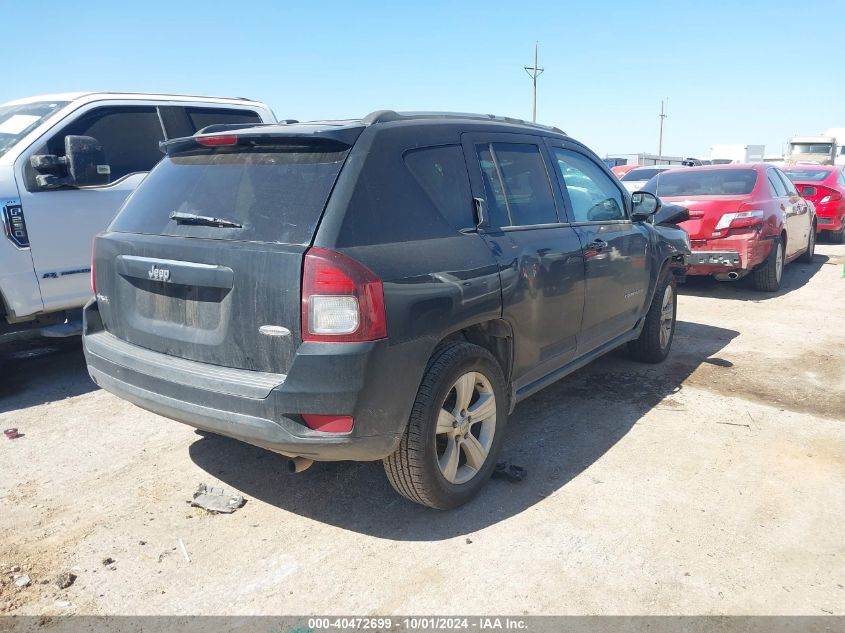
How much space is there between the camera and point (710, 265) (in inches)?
316

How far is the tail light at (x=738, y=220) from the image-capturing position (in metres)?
7.96

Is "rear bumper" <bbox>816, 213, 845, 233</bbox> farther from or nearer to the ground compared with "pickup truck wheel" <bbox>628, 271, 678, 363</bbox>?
nearer to the ground

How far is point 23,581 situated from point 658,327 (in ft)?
15.1

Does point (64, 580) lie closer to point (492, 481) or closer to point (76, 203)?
point (492, 481)

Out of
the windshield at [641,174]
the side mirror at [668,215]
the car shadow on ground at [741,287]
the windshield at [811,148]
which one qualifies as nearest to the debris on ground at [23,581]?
the side mirror at [668,215]

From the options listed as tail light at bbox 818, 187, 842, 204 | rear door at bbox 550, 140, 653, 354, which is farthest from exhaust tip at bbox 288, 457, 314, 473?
tail light at bbox 818, 187, 842, 204

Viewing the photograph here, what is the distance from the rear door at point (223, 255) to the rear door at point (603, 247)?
191 centimetres

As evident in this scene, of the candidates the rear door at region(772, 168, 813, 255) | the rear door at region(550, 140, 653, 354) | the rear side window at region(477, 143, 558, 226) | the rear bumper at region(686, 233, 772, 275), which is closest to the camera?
the rear side window at region(477, 143, 558, 226)

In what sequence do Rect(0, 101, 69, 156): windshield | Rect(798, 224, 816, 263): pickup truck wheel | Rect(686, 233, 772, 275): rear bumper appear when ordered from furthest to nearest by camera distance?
→ Rect(798, 224, 816, 263): pickup truck wheel, Rect(686, 233, 772, 275): rear bumper, Rect(0, 101, 69, 156): windshield

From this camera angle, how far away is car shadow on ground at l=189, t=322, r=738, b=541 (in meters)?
3.17

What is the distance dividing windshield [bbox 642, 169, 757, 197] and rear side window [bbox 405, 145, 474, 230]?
21.1 feet

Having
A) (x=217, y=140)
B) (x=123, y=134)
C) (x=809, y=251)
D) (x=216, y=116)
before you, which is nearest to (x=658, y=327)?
(x=217, y=140)

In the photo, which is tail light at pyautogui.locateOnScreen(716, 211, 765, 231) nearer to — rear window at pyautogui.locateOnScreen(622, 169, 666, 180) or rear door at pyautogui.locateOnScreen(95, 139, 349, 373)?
rear door at pyautogui.locateOnScreen(95, 139, 349, 373)

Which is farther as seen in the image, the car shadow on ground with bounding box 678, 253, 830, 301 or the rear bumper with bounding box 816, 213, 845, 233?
the rear bumper with bounding box 816, 213, 845, 233
